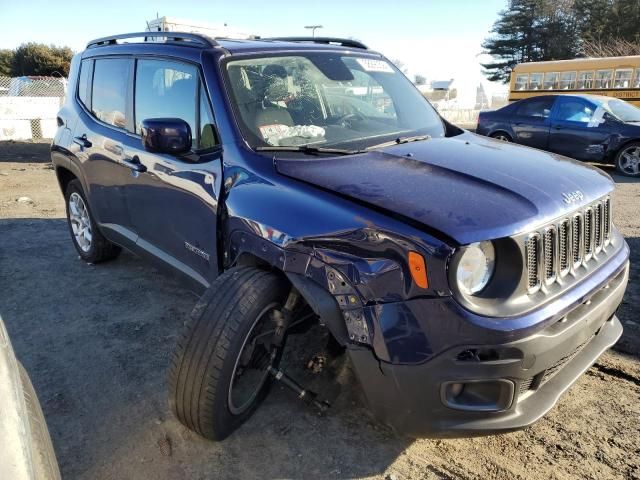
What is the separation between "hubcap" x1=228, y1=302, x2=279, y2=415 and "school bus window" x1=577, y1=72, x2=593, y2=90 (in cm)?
1779

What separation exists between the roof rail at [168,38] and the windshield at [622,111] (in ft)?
30.1

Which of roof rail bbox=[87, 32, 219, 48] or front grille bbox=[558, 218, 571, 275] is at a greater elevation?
roof rail bbox=[87, 32, 219, 48]

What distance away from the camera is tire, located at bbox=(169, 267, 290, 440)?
7.82 feet

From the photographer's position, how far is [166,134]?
2912 mm

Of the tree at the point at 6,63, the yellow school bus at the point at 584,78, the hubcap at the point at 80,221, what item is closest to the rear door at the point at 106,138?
the hubcap at the point at 80,221

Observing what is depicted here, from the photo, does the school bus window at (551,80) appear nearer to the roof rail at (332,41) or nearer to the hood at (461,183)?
Result: the roof rail at (332,41)

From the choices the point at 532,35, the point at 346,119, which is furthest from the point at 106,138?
the point at 532,35

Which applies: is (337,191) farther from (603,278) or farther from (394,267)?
(603,278)

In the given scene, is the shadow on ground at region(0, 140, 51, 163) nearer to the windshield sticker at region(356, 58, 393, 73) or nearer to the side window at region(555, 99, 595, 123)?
the windshield sticker at region(356, 58, 393, 73)

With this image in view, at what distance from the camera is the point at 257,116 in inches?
119

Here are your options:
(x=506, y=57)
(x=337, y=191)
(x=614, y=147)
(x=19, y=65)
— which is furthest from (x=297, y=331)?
(x=506, y=57)

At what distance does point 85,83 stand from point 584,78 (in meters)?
16.8

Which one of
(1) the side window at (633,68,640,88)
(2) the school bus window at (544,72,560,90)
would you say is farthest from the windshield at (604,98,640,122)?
(2) the school bus window at (544,72,560,90)

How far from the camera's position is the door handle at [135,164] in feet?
11.7
